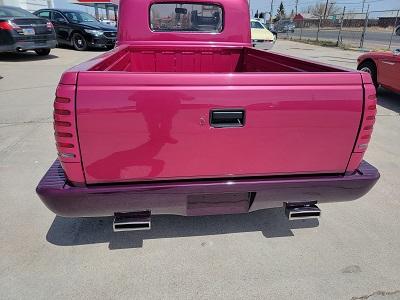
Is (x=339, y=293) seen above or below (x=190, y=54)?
below

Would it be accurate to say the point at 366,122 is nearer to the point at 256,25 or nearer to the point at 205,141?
the point at 205,141

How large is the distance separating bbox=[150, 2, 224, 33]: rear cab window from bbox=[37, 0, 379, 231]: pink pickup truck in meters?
2.27

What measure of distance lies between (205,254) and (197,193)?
697mm

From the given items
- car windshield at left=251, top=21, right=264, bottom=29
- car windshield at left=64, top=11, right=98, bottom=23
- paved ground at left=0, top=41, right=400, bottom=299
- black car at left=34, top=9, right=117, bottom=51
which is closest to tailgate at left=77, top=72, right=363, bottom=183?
paved ground at left=0, top=41, right=400, bottom=299

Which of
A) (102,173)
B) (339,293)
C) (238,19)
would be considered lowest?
(339,293)

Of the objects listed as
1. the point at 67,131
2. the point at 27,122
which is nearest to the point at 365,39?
the point at 27,122

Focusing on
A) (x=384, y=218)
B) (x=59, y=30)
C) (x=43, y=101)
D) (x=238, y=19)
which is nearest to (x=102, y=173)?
(x=384, y=218)

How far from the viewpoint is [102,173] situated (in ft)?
6.82

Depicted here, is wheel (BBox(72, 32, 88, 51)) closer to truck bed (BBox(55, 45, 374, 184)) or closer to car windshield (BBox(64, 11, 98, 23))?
car windshield (BBox(64, 11, 98, 23))

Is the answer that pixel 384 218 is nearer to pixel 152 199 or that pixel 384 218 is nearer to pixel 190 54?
pixel 152 199

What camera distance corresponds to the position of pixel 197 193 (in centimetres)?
222

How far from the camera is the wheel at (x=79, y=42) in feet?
46.7

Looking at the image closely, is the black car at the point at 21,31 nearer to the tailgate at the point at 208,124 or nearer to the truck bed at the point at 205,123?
the truck bed at the point at 205,123

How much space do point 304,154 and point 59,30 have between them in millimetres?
15034
